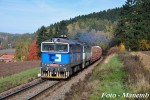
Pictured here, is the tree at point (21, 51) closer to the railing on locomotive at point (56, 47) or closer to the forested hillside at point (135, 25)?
the forested hillside at point (135, 25)

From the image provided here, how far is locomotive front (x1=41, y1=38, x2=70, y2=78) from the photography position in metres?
24.0

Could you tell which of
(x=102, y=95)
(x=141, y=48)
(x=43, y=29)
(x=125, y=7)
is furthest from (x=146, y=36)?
(x=102, y=95)

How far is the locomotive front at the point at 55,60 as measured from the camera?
24031mm

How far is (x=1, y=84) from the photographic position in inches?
826

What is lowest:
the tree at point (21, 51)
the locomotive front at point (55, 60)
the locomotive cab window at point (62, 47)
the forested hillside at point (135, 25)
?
the tree at point (21, 51)

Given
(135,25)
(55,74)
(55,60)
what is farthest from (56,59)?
(135,25)

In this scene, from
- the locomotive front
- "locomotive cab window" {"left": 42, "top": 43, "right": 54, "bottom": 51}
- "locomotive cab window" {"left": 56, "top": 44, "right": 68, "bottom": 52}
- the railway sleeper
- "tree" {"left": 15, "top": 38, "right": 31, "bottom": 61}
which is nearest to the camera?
the locomotive front

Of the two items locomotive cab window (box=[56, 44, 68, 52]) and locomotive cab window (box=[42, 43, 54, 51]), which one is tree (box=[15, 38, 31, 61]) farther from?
locomotive cab window (box=[56, 44, 68, 52])

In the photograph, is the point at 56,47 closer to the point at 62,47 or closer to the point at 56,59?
the point at 62,47

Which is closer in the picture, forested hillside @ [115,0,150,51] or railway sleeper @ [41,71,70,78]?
railway sleeper @ [41,71,70,78]

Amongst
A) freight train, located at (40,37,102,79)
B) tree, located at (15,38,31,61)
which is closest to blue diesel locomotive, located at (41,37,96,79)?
freight train, located at (40,37,102,79)

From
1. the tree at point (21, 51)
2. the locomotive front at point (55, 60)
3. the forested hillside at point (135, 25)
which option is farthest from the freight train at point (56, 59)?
the tree at point (21, 51)

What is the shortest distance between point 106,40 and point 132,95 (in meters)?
105

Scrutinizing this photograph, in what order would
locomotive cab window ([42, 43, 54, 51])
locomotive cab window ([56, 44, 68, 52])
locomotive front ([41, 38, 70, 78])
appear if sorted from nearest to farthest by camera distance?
locomotive front ([41, 38, 70, 78]) → locomotive cab window ([56, 44, 68, 52]) → locomotive cab window ([42, 43, 54, 51])
